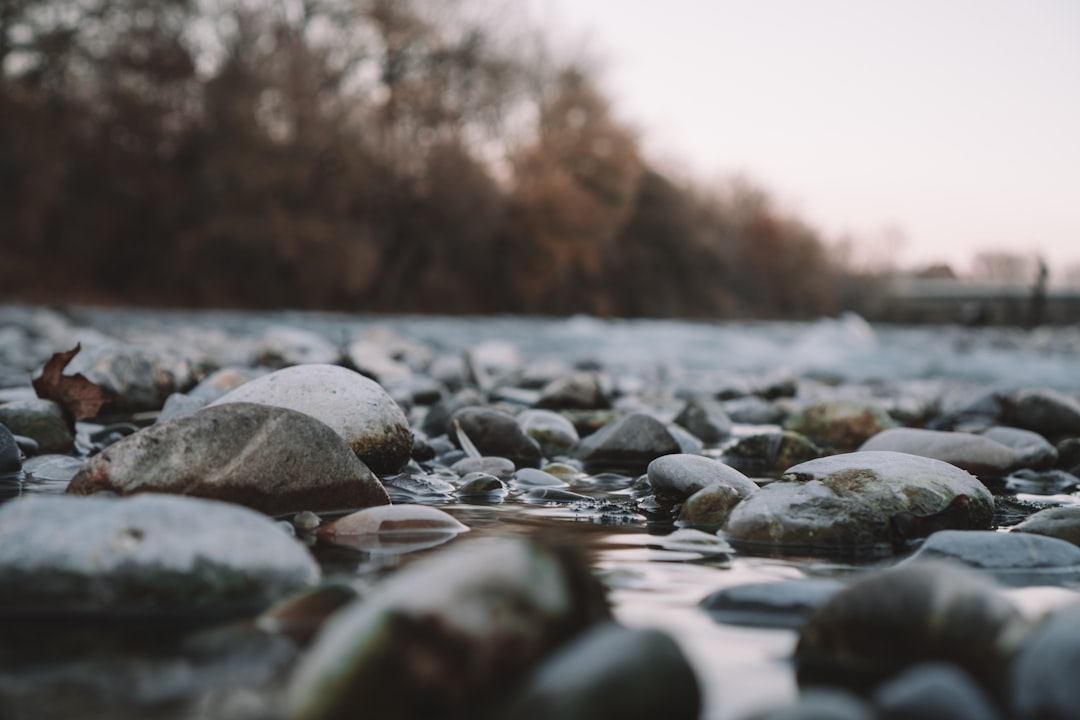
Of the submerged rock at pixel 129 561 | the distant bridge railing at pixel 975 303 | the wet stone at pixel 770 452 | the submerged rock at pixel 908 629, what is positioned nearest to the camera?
the submerged rock at pixel 908 629

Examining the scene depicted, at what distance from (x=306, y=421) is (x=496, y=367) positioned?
5345mm

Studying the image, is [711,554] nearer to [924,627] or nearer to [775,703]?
[924,627]

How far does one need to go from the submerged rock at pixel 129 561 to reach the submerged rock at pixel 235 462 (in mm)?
533

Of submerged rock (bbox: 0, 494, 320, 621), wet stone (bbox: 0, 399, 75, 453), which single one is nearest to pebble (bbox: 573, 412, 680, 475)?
wet stone (bbox: 0, 399, 75, 453)

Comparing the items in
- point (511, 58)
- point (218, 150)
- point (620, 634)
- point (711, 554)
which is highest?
point (511, 58)

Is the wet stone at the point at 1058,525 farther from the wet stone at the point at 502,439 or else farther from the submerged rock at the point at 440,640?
the wet stone at the point at 502,439

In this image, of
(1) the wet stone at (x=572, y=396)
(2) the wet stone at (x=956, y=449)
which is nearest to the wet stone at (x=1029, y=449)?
(2) the wet stone at (x=956, y=449)

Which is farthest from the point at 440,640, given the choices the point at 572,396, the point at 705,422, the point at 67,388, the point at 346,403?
the point at 572,396

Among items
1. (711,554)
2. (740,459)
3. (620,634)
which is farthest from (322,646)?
(740,459)

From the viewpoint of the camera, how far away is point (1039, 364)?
1019cm

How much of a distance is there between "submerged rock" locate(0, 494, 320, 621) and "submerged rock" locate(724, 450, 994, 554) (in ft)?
3.33

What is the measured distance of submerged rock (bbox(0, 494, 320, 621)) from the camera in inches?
51.3

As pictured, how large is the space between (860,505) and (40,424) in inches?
88.4

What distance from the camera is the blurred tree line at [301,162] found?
2073 cm
